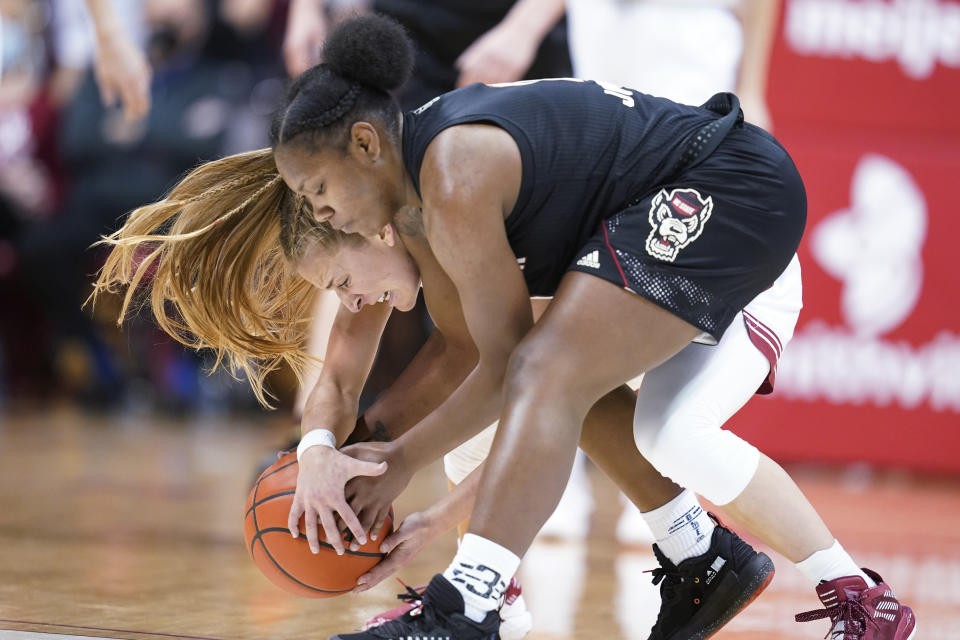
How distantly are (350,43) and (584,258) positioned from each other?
1.71 ft

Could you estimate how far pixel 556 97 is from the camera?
2.07 metres

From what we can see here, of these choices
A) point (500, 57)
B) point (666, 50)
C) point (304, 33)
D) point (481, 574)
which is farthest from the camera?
point (666, 50)

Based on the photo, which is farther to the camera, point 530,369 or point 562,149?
point 562,149

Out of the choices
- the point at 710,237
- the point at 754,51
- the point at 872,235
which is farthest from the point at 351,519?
the point at 872,235

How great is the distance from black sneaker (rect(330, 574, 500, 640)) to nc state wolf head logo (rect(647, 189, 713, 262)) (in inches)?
25.2

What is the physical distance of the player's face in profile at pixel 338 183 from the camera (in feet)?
6.37

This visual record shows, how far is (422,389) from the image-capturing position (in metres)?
2.36

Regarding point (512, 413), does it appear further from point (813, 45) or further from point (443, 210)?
→ point (813, 45)

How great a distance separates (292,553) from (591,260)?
2.44 ft

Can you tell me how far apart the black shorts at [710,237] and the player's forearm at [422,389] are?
0.47 metres

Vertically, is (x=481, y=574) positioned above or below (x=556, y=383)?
below

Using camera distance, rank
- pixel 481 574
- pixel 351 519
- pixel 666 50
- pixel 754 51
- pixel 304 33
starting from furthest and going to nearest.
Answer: pixel 666 50 → pixel 754 51 → pixel 304 33 → pixel 351 519 → pixel 481 574

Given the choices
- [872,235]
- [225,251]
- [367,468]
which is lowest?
[872,235]

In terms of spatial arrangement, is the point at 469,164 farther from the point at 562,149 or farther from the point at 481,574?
the point at 481,574
